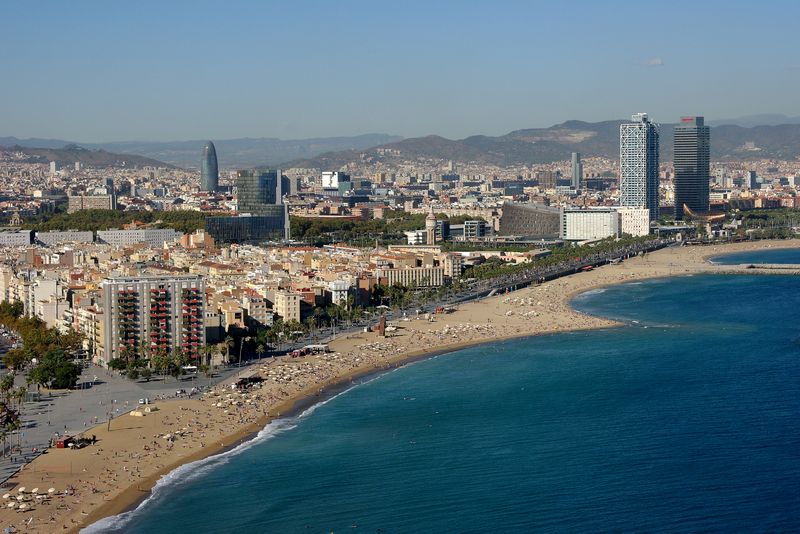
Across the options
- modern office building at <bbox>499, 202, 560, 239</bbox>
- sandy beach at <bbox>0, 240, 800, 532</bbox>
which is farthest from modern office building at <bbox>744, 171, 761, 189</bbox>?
sandy beach at <bbox>0, 240, 800, 532</bbox>

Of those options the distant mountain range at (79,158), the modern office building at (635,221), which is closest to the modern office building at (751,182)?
the modern office building at (635,221)

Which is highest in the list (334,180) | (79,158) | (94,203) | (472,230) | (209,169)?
(79,158)

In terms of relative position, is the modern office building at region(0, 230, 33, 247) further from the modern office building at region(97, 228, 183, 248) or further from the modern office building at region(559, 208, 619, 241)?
the modern office building at region(559, 208, 619, 241)

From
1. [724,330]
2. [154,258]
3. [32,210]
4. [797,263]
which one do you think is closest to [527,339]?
[724,330]

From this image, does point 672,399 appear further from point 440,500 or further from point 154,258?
point 154,258

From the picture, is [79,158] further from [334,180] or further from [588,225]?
[588,225]

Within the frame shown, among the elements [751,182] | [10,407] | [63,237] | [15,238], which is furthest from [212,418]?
[751,182]
